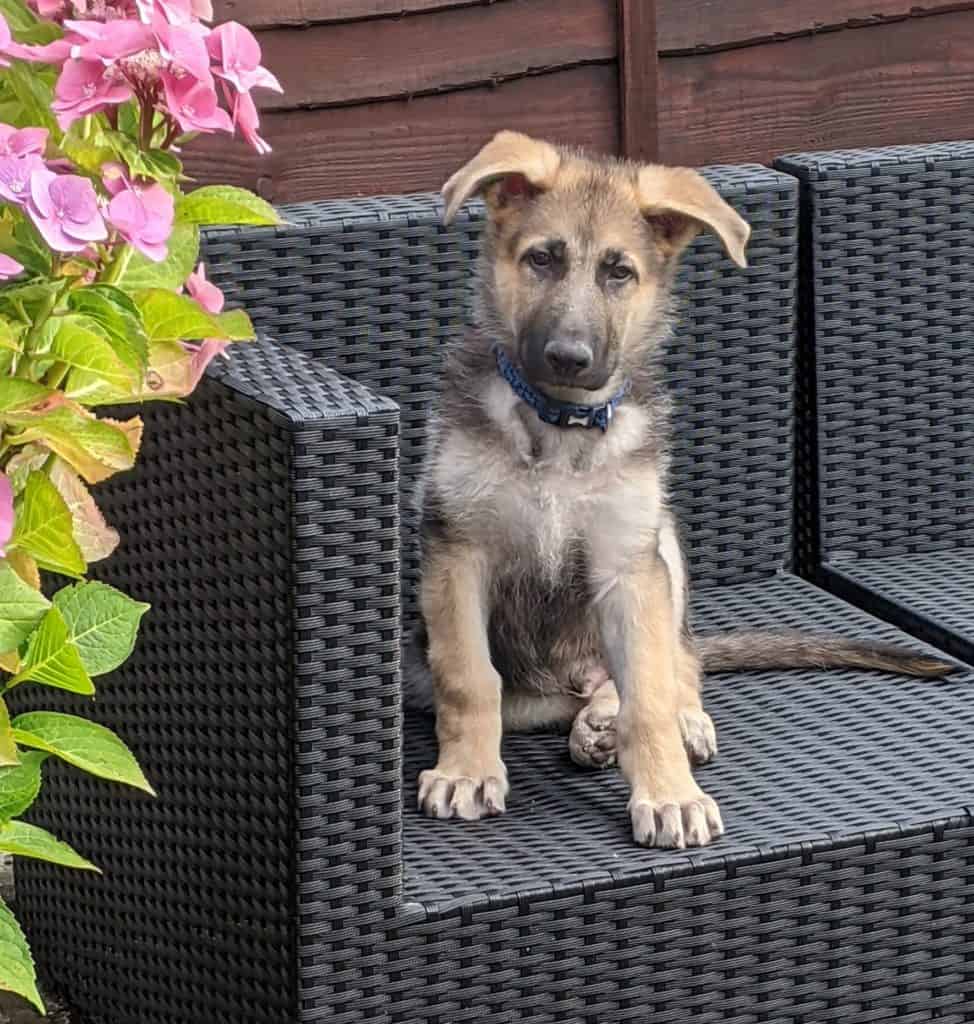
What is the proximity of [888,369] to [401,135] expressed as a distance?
47.8 inches

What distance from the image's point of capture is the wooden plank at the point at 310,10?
4.10 meters

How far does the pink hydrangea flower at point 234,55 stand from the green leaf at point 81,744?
59cm

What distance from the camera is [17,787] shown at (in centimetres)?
174

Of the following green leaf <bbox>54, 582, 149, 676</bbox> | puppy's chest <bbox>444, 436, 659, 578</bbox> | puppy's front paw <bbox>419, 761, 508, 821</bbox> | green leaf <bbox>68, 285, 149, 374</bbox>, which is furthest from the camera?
puppy's chest <bbox>444, 436, 659, 578</bbox>

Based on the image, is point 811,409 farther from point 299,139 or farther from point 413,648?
point 299,139

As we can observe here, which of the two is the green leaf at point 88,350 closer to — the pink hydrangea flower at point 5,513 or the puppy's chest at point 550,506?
the pink hydrangea flower at point 5,513

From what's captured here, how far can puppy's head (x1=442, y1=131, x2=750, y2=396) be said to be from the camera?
3.21 meters

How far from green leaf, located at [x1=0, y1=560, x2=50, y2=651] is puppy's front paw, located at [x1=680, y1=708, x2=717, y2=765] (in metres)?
1.65

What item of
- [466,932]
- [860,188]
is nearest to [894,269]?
[860,188]

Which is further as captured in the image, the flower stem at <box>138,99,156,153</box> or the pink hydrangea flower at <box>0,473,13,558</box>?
the flower stem at <box>138,99,156,153</box>

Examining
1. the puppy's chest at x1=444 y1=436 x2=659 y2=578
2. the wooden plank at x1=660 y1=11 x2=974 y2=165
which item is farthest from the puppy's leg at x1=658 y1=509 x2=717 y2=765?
the wooden plank at x1=660 y1=11 x2=974 y2=165

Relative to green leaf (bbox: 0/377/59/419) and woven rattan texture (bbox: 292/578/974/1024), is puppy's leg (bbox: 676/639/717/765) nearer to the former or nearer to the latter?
woven rattan texture (bbox: 292/578/974/1024)

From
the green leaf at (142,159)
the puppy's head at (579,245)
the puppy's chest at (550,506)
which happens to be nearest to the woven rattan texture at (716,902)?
the puppy's chest at (550,506)

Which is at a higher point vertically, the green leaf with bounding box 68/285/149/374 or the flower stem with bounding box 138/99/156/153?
the flower stem with bounding box 138/99/156/153
